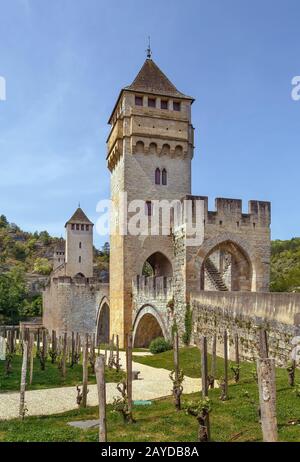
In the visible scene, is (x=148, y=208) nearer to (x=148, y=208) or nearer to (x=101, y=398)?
(x=148, y=208)

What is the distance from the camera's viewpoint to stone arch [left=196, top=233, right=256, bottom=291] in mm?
22250

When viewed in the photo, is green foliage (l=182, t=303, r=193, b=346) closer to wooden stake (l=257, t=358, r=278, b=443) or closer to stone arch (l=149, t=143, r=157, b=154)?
A: stone arch (l=149, t=143, r=157, b=154)

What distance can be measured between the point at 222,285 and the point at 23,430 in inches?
716

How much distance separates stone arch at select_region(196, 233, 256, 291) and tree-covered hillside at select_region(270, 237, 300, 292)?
4998mm

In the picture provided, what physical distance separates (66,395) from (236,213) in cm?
1374

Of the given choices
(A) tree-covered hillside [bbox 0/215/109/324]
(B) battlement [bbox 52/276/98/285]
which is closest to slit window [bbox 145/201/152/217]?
(B) battlement [bbox 52/276/98/285]

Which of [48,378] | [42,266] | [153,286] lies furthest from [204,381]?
[42,266]

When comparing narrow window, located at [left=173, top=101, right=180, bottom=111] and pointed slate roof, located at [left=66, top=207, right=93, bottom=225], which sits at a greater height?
narrow window, located at [left=173, top=101, right=180, bottom=111]

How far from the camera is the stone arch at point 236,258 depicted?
22.2 metres

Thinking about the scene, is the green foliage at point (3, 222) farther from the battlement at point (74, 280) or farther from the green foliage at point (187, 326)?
the green foliage at point (187, 326)

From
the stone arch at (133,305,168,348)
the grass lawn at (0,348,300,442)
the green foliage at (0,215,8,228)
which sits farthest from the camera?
the green foliage at (0,215,8,228)

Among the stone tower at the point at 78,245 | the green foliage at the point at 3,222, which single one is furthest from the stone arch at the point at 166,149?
the green foliage at the point at 3,222

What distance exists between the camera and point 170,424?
27.1 feet
